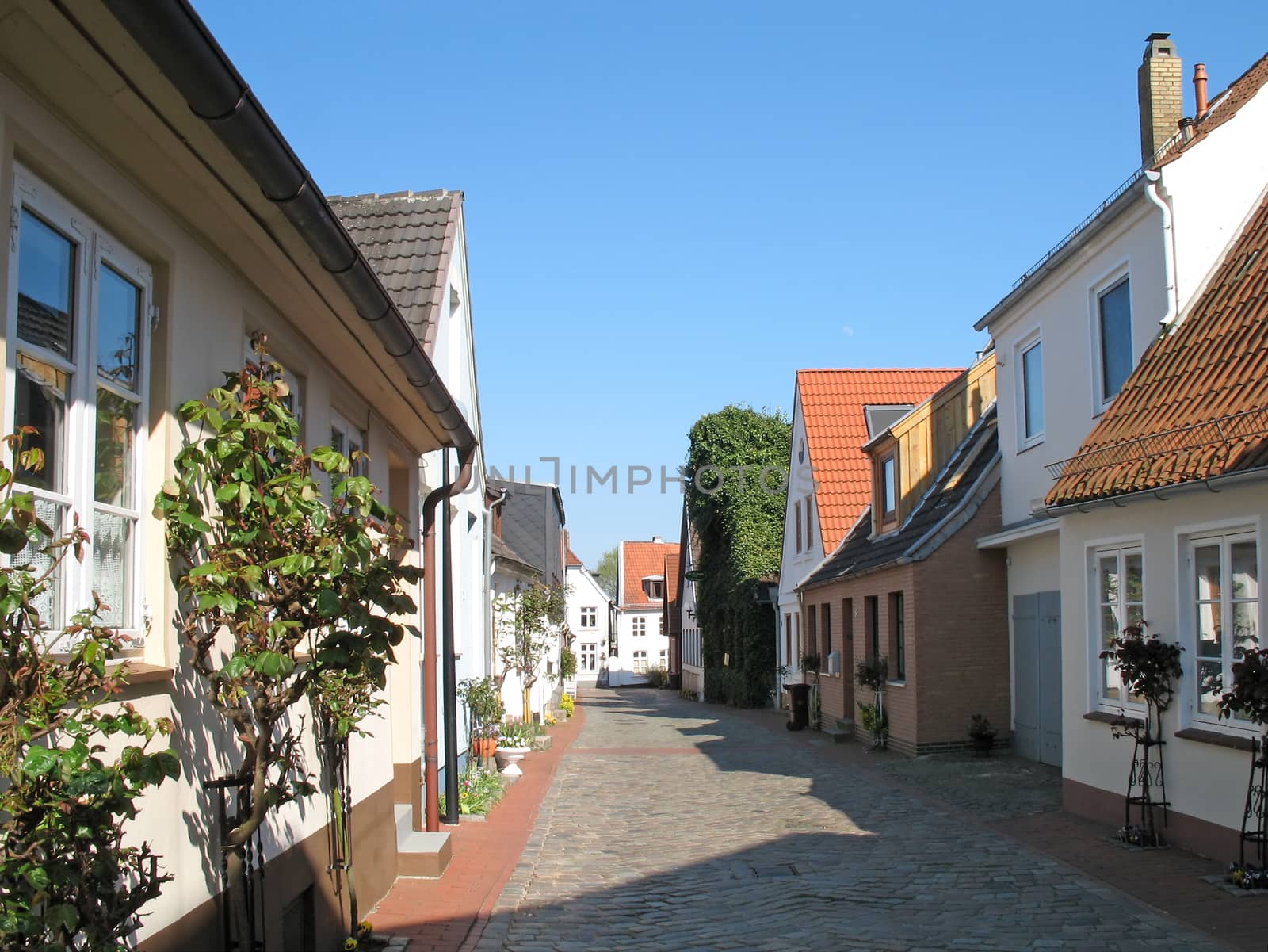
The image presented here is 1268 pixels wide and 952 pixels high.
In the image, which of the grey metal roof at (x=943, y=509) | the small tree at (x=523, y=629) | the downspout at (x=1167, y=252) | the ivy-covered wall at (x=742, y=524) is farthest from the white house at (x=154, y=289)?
the ivy-covered wall at (x=742, y=524)

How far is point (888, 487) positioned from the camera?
22.6 metres

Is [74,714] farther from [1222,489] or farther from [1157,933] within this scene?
[1222,489]

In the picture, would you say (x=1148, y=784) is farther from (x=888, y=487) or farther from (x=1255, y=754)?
(x=888, y=487)

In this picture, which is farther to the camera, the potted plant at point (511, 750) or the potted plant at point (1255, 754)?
the potted plant at point (511, 750)

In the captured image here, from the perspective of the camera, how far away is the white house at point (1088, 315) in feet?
36.4

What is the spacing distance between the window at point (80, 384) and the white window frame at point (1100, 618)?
8732 millimetres

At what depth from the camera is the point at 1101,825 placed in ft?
36.4

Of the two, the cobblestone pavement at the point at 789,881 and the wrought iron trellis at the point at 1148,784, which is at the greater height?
the wrought iron trellis at the point at 1148,784

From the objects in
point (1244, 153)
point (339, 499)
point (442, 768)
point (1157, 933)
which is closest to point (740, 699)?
point (442, 768)

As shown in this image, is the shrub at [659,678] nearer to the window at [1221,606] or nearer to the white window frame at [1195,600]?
the white window frame at [1195,600]

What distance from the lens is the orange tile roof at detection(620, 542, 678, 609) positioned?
77.4 m

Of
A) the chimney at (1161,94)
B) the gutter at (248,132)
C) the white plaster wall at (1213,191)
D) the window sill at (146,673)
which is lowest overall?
the window sill at (146,673)

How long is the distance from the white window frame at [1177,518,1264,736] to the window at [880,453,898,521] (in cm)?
1178

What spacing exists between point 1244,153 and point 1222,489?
416cm
